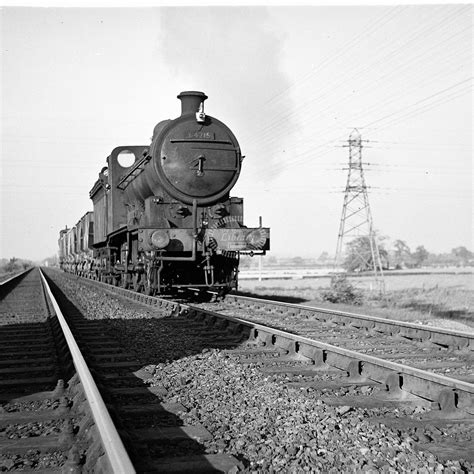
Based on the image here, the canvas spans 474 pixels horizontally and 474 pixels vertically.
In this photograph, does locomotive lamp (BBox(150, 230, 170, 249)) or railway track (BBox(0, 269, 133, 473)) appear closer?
railway track (BBox(0, 269, 133, 473))

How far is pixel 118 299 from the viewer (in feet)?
46.4

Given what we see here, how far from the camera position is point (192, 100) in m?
13.0

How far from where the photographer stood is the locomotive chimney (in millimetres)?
12875

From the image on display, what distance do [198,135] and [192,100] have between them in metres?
0.90

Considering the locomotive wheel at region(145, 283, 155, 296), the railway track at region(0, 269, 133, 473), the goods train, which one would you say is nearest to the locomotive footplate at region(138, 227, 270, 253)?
A: the goods train

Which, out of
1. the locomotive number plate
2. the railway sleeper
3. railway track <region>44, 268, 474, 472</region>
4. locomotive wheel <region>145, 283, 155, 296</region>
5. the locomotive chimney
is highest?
the locomotive chimney

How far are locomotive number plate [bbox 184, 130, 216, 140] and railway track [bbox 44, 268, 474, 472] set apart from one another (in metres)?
3.87

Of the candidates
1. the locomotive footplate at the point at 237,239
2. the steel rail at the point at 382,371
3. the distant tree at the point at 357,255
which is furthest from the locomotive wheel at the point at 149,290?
the distant tree at the point at 357,255

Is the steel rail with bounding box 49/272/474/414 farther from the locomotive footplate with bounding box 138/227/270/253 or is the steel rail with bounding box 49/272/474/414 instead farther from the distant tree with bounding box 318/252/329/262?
the distant tree with bounding box 318/252/329/262

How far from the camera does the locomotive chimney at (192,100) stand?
1288 centimetres

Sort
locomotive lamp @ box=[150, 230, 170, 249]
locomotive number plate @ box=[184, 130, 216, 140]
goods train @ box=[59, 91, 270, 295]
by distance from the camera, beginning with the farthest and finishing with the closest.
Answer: locomotive number plate @ box=[184, 130, 216, 140], goods train @ box=[59, 91, 270, 295], locomotive lamp @ box=[150, 230, 170, 249]

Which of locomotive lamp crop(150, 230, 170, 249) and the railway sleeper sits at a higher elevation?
locomotive lamp crop(150, 230, 170, 249)

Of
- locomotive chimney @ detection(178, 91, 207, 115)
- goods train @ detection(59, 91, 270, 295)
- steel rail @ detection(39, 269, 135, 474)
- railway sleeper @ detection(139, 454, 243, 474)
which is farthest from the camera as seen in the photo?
locomotive chimney @ detection(178, 91, 207, 115)

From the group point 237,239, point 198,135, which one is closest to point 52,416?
point 237,239
